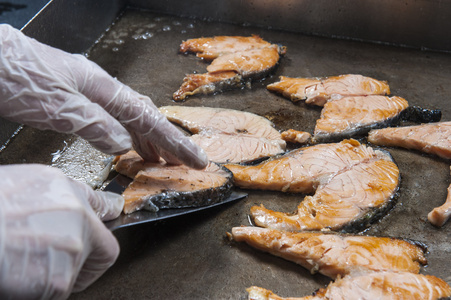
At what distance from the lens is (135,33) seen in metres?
5.67

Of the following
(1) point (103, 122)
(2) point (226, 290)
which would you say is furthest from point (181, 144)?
(2) point (226, 290)

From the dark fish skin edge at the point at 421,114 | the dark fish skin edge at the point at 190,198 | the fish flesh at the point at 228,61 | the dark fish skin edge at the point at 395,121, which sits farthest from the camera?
the fish flesh at the point at 228,61

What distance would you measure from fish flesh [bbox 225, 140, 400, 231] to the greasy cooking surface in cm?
14

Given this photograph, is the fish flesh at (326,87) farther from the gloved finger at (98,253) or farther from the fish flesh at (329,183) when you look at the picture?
the gloved finger at (98,253)

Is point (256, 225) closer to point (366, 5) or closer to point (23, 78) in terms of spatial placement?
point (23, 78)

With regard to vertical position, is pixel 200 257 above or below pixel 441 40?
below

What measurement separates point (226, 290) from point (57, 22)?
3.64 m

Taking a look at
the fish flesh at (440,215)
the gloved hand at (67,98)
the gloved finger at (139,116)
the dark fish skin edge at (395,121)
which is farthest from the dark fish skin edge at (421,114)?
the gloved hand at (67,98)

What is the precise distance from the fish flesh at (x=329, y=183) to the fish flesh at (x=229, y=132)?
0.17 meters

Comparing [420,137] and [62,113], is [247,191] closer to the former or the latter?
[62,113]

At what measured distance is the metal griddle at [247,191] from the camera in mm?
2994

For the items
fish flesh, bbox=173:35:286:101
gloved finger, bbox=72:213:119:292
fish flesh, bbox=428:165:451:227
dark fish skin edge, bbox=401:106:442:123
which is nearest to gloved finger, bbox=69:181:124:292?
gloved finger, bbox=72:213:119:292

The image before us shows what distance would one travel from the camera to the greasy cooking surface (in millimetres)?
2986

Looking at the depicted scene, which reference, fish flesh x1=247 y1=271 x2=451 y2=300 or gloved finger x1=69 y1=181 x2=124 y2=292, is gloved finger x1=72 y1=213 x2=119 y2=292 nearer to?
gloved finger x1=69 y1=181 x2=124 y2=292
